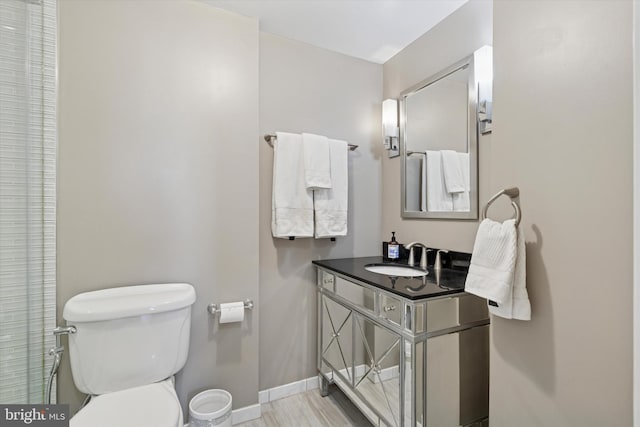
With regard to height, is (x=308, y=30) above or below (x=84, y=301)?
above

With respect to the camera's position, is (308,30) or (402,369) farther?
(308,30)

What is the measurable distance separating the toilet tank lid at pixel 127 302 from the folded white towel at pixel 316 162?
92cm

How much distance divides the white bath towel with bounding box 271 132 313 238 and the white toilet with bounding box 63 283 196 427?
68 cm

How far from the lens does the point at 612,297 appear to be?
74cm

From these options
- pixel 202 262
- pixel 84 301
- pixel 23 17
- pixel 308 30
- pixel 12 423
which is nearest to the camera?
pixel 12 423

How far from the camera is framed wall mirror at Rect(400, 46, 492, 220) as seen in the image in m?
1.54

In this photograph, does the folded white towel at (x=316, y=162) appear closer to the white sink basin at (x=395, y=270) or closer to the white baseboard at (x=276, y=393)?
the white sink basin at (x=395, y=270)

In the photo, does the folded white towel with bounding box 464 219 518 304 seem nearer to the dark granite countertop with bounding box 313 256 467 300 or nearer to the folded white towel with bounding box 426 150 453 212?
the dark granite countertop with bounding box 313 256 467 300

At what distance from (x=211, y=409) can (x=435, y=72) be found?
92.7 inches

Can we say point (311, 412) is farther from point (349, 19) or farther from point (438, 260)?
point (349, 19)

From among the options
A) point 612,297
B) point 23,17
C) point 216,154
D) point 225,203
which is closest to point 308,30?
point 216,154

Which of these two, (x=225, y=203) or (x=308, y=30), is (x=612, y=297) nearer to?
(x=225, y=203)

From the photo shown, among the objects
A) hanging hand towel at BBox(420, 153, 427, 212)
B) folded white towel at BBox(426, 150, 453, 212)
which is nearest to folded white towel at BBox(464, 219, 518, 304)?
folded white towel at BBox(426, 150, 453, 212)

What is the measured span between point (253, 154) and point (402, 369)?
135 cm
